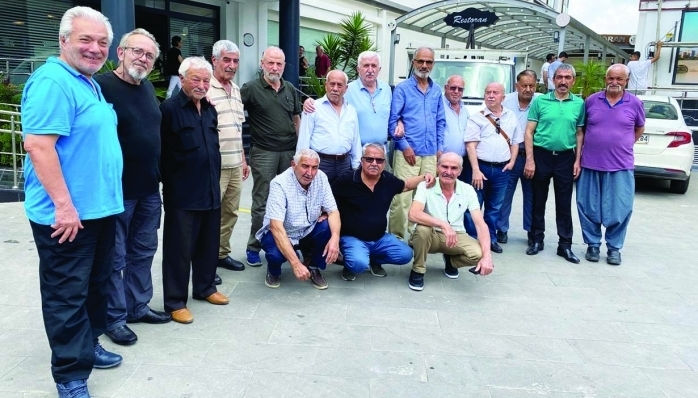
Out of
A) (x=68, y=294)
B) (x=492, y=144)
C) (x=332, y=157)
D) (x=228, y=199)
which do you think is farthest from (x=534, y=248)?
(x=68, y=294)

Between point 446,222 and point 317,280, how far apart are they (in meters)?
1.16

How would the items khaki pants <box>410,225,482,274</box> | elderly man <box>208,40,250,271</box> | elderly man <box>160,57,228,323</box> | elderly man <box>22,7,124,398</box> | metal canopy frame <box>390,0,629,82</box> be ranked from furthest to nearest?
metal canopy frame <box>390,0,629,82</box>
khaki pants <box>410,225,482,274</box>
elderly man <box>208,40,250,271</box>
elderly man <box>160,57,228,323</box>
elderly man <box>22,7,124,398</box>

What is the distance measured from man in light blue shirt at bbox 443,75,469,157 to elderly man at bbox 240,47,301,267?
4.92 feet

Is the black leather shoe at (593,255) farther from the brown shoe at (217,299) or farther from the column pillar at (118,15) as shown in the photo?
the column pillar at (118,15)

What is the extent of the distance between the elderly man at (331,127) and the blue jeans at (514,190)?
6.13 feet

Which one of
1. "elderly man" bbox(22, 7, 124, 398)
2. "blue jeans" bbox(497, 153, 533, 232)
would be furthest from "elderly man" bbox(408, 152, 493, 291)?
"elderly man" bbox(22, 7, 124, 398)

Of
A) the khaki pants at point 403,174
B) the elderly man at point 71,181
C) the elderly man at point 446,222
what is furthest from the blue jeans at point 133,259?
the khaki pants at point 403,174

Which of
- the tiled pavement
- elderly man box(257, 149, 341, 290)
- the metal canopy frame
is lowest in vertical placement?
the tiled pavement

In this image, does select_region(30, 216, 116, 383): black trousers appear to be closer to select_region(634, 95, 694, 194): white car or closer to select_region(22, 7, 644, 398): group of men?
select_region(22, 7, 644, 398): group of men

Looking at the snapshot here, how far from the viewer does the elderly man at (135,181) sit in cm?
305

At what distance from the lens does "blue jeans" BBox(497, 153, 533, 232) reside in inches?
224

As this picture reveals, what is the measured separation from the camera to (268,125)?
4.78 meters

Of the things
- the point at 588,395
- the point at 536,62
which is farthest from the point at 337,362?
the point at 536,62

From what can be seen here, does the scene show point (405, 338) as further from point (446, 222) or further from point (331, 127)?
point (331, 127)
